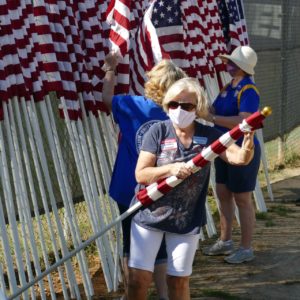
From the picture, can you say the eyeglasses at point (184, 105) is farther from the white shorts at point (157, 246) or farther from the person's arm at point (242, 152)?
the white shorts at point (157, 246)

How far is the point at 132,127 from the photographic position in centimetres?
455

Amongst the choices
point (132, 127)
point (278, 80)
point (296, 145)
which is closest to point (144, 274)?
point (132, 127)

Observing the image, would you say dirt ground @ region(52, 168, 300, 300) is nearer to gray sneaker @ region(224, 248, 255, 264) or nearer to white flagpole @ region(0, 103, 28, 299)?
gray sneaker @ region(224, 248, 255, 264)

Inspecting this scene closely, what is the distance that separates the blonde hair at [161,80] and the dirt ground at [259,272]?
181 centimetres

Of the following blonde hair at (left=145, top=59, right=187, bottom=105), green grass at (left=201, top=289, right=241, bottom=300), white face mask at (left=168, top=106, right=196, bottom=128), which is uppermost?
blonde hair at (left=145, top=59, right=187, bottom=105)

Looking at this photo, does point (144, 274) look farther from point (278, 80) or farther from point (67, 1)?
point (278, 80)

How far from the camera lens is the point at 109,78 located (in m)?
5.10

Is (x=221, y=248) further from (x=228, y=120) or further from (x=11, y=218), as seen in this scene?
(x=11, y=218)

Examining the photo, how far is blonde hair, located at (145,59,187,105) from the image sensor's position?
428 cm

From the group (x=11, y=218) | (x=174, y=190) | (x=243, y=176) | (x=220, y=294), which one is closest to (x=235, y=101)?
(x=243, y=176)

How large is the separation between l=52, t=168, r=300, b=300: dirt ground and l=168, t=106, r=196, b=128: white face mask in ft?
6.17

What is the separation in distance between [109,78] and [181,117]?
1.20 m

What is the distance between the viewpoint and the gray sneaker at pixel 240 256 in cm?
631

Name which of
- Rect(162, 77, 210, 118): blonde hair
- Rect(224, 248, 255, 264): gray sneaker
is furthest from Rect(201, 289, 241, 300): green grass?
Rect(162, 77, 210, 118): blonde hair
